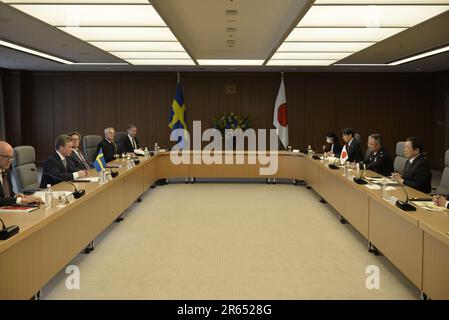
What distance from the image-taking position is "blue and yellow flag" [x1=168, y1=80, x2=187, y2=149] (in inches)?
510

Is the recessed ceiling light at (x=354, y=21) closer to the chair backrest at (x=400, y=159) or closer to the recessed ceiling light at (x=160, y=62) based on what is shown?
the chair backrest at (x=400, y=159)

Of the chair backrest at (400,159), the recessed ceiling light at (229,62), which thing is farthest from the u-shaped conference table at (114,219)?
the recessed ceiling light at (229,62)

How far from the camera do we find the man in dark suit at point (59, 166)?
6.09 metres

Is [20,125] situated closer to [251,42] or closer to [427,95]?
[251,42]

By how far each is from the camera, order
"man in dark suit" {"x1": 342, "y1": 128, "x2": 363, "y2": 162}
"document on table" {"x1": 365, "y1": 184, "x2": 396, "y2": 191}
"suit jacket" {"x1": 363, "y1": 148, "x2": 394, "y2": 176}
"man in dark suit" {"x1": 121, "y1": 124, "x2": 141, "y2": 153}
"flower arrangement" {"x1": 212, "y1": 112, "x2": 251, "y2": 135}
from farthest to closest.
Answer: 1. "flower arrangement" {"x1": 212, "y1": 112, "x2": 251, "y2": 135}
2. "man in dark suit" {"x1": 121, "y1": 124, "x2": 141, "y2": 153}
3. "man in dark suit" {"x1": 342, "y1": 128, "x2": 363, "y2": 162}
4. "suit jacket" {"x1": 363, "y1": 148, "x2": 394, "y2": 176}
5. "document on table" {"x1": 365, "y1": 184, "x2": 396, "y2": 191}

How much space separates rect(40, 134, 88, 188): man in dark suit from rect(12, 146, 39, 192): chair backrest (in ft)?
0.52

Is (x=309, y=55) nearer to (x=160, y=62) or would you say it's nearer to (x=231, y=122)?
(x=160, y=62)

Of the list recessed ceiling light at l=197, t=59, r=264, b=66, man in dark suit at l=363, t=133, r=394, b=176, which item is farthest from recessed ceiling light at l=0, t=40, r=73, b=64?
man in dark suit at l=363, t=133, r=394, b=176

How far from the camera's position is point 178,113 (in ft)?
42.5

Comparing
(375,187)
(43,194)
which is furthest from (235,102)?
(43,194)

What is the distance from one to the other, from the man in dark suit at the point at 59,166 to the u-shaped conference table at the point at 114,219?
53 centimetres

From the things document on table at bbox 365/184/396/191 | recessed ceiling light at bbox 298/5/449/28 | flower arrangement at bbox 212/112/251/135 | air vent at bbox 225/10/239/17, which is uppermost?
air vent at bbox 225/10/239/17

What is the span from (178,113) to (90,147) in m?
4.42

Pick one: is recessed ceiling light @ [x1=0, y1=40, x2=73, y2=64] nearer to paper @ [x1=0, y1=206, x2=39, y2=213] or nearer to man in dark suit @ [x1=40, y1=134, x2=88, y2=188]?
man in dark suit @ [x1=40, y1=134, x2=88, y2=188]
